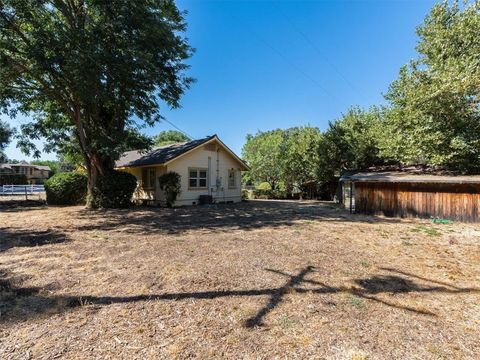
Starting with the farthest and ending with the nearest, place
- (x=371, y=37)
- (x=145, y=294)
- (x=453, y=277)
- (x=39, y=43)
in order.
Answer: (x=371, y=37) → (x=39, y=43) → (x=453, y=277) → (x=145, y=294)

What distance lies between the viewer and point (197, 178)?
17.9m

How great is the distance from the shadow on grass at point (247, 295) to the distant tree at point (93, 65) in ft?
28.6

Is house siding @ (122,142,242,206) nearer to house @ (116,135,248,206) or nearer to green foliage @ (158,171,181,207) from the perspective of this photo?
house @ (116,135,248,206)

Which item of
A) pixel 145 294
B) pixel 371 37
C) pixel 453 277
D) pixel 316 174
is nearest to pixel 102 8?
pixel 145 294

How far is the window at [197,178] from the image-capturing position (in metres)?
17.5

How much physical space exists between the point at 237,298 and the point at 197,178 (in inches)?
561

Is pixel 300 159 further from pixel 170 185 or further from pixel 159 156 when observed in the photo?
pixel 170 185

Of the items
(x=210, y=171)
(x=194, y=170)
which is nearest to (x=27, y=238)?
(x=194, y=170)

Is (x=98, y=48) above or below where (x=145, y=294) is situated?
above

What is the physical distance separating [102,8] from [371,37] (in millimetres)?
13083

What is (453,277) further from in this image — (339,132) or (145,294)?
(339,132)

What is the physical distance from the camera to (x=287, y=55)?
16.0 metres

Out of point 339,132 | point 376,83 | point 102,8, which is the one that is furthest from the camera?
point 339,132

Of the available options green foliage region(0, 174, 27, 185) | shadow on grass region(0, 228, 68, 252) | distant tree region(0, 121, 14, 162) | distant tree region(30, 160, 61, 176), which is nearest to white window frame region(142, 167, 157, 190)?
shadow on grass region(0, 228, 68, 252)
